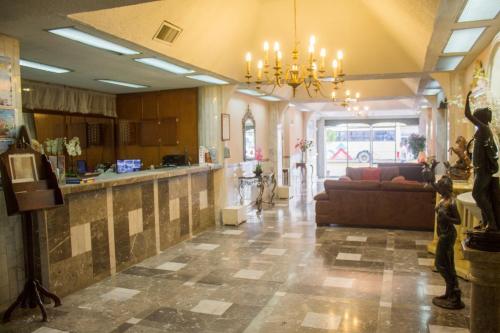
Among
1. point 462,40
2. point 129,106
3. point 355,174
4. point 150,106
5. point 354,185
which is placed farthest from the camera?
point 355,174

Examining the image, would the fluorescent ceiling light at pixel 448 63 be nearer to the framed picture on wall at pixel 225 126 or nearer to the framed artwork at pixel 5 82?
the framed picture on wall at pixel 225 126

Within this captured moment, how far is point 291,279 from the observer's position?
14.4ft

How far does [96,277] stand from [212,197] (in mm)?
3053

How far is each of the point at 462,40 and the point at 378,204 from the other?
10.2ft

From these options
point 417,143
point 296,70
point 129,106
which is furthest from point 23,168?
point 417,143

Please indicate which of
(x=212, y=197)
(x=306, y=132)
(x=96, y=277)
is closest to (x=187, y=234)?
(x=212, y=197)

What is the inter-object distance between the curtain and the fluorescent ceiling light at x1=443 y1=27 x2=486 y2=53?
232 inches

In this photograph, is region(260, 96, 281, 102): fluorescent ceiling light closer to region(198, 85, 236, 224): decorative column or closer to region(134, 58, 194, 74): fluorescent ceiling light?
region(198, 85, 236, 224): decorative column

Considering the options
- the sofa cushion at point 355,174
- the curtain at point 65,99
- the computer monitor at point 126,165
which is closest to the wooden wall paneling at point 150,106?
the curtain at point 65,99

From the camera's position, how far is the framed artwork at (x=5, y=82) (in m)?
3.67

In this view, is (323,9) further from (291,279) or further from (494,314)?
(494,314)

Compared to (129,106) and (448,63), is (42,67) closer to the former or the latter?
(129,106)

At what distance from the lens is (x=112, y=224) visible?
15.5 ft

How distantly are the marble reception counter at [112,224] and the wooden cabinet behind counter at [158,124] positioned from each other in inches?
47.1
